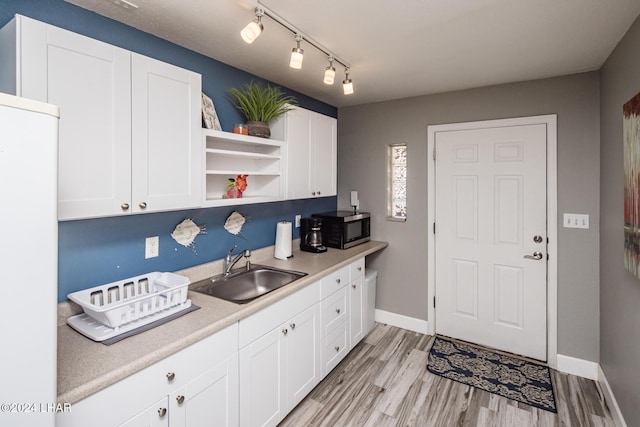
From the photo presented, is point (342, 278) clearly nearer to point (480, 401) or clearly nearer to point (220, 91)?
point (480, 401)

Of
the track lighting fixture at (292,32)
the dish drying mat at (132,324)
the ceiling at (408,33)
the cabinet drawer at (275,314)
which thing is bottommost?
the cabinet drawer at (275,314)

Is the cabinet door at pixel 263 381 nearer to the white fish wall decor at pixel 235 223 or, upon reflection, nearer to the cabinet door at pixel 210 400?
the cabinet door at pixel 210 400

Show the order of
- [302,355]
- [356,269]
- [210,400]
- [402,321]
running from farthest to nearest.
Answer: [402,321], [356,269], [302,355], [210,400]

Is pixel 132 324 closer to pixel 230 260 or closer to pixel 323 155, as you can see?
pixel 230 260

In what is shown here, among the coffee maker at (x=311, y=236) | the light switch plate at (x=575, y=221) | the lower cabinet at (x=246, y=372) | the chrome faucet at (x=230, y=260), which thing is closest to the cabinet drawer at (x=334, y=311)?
the lower cabinet at (x=246, y=372)

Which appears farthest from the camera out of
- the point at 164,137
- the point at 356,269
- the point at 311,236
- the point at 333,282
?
the point at 311,236

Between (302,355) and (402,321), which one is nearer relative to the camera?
(302,355)

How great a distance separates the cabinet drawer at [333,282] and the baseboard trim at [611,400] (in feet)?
6.16

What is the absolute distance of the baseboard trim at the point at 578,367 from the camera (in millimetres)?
2545

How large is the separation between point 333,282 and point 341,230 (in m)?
0.64

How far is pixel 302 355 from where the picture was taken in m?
2.17

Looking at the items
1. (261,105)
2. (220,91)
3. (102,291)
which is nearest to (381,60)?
(261,105)

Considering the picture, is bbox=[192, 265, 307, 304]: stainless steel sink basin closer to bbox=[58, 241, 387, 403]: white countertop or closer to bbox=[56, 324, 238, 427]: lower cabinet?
bbox=[58, 241, 387, 403]: white countertop

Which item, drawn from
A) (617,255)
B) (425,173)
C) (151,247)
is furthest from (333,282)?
(617,255)
